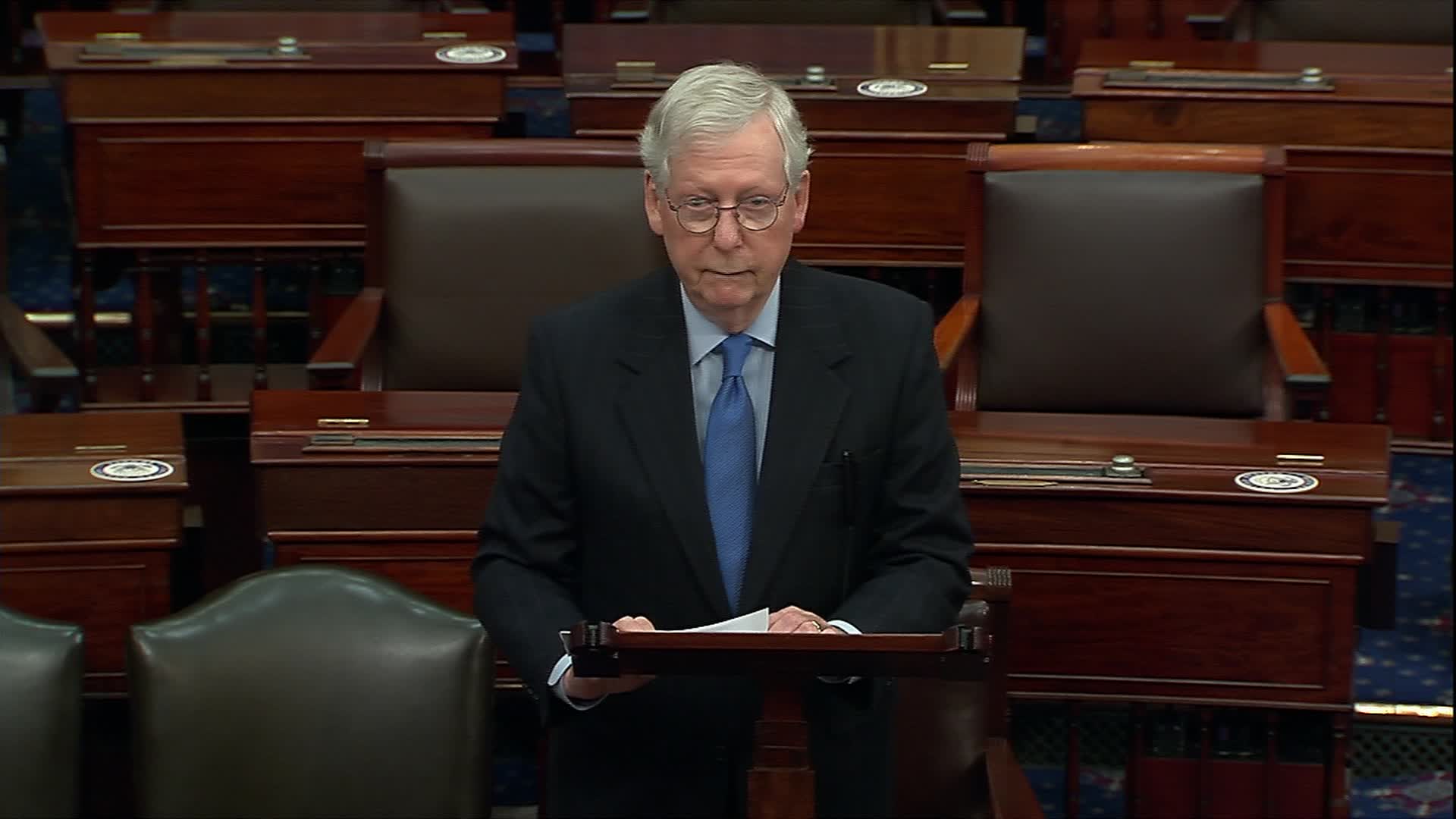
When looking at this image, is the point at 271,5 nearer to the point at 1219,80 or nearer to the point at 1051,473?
the point at 1219,80

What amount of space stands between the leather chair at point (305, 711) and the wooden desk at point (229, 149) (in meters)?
0.63

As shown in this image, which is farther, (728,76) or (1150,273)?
(1150,273)

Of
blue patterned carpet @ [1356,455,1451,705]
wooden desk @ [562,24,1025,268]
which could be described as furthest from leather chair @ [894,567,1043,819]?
wooden desk @ [562,24,1025,268]

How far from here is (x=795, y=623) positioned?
85 cm

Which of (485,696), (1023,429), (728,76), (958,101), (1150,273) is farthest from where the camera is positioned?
(958,101)

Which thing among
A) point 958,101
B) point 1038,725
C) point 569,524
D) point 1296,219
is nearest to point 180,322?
point 958,101

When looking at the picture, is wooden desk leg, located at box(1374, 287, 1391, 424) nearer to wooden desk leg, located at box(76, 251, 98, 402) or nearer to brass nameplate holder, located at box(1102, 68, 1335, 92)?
brass nameplate holder, located at box(1102, 68, 1335, 92)

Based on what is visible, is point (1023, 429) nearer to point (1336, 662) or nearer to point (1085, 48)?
point (1336, 662)

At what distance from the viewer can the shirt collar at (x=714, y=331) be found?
3.02 feet

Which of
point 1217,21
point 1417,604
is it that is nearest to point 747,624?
point 1417,604

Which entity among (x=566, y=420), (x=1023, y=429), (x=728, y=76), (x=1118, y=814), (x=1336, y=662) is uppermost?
(x=728, y=76)

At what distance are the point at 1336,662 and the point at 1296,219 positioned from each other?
0.54 m

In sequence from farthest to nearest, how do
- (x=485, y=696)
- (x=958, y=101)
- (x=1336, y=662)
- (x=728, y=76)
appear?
(x=958, y=101), (x=1336, y=662), (x=485, y=696), (x=728, y=76)

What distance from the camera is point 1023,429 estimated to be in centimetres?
149
